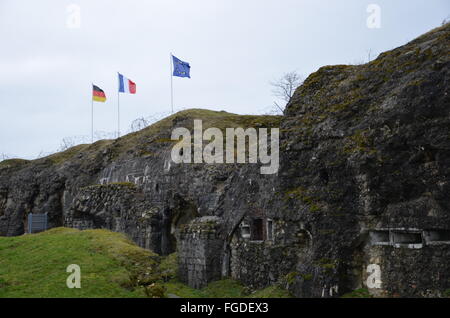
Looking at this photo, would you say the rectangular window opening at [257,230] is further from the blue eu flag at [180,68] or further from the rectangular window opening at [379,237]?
the blue eu flag at [180,68]

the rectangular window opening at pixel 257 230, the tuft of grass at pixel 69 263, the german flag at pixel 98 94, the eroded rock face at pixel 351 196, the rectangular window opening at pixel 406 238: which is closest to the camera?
the eroded rock face at pixel 351 196

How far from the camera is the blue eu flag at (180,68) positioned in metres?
39.0

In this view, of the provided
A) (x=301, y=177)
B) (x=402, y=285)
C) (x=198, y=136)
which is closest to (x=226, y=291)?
(x=301, y=177)

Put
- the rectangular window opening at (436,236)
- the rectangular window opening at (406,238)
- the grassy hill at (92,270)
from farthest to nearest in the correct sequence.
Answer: the grassy hill at (92,270) → the rectangular window opening at (406,238) → the rectangular window opening at (436,236)

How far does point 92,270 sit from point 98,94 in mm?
29827

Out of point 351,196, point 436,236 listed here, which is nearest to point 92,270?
point 351,196

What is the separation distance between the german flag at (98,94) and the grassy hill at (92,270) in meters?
22.5

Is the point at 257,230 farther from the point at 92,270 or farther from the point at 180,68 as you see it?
the point at 180,68

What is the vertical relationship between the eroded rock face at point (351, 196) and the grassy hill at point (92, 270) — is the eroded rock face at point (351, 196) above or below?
above

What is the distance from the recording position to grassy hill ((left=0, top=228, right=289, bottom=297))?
1636 centimetres

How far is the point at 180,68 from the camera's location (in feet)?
128

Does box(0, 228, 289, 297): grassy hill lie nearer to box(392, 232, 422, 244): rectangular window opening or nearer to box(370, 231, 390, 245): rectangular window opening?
box(370, 231, 390, 245): rectangular window opening

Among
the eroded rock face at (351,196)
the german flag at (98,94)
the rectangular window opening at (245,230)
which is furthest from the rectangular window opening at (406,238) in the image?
the german flag at (98,94)

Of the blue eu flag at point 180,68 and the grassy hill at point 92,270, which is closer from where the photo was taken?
Result: the grassy hill at point 92,270
